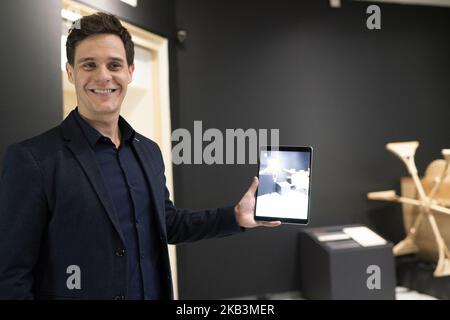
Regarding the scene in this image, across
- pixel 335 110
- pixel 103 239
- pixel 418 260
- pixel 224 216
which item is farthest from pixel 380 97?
pixel 103 239

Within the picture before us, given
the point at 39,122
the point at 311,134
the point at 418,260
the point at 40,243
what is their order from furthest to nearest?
the point at 418,260 < the point at 311,134 < the point at 39,122 < the point at 40,243

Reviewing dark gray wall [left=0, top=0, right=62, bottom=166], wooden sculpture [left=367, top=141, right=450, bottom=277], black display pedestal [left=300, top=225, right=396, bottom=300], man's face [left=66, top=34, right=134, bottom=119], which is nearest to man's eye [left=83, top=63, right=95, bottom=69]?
man's face [left=66, top=34, right=134, bottom=119]

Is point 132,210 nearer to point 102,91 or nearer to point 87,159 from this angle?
point 87,159

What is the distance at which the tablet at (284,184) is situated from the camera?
1.27 m

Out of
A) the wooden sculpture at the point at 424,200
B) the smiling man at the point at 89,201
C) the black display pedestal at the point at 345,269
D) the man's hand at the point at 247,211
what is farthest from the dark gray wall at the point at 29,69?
the wooden sculpture at the point at 424,200

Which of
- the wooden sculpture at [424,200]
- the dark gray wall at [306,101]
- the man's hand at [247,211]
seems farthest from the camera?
the wooden sculpture at [424,200]

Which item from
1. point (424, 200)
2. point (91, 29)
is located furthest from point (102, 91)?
point (424, 200)

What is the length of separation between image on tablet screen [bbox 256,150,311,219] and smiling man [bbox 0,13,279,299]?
36 cm

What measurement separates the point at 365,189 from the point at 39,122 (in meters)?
2.58

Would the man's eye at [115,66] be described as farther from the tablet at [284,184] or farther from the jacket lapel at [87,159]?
the tablet at [284,184]

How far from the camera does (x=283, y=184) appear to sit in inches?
52.2
